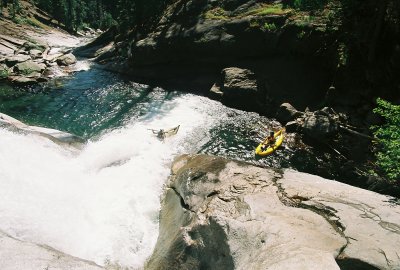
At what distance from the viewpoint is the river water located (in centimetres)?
1357

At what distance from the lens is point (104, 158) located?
19.7m

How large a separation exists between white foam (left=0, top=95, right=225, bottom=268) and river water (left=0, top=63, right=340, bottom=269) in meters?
0.04

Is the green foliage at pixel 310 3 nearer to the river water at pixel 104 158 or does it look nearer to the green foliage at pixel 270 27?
the green foliage at pixel 270 27

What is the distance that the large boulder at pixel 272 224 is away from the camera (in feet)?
30.2

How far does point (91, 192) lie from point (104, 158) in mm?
3421

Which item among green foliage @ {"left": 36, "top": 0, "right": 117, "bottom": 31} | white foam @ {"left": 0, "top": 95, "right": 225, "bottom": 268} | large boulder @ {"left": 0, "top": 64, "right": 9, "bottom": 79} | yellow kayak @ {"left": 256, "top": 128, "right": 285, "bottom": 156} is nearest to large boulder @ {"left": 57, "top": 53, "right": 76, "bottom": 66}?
large boulder @ {"left": 0, "top": 64, "right": 9, "bottom": 79}

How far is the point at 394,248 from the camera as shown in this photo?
9484mm

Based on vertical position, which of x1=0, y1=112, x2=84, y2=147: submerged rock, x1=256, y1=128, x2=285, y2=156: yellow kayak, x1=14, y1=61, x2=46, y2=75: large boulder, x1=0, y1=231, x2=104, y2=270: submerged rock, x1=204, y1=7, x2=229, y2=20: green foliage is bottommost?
x1=14, y1=61, x2=46, y2=75: large boulder

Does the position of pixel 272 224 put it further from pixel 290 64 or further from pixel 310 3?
pixel 290 64

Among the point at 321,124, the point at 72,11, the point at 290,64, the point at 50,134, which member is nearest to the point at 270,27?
the point at 290,64

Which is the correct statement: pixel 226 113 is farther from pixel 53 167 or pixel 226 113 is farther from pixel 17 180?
pixel 17 180

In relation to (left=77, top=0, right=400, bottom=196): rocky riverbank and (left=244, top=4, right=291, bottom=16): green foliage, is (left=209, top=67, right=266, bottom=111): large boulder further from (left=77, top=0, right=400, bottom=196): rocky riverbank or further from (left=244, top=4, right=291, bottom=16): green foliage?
(left=244, top=4, right=291, bottom=16): green foliage

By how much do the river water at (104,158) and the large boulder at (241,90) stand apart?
0.97 meters

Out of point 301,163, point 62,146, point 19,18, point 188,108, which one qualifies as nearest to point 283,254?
point 301,163
